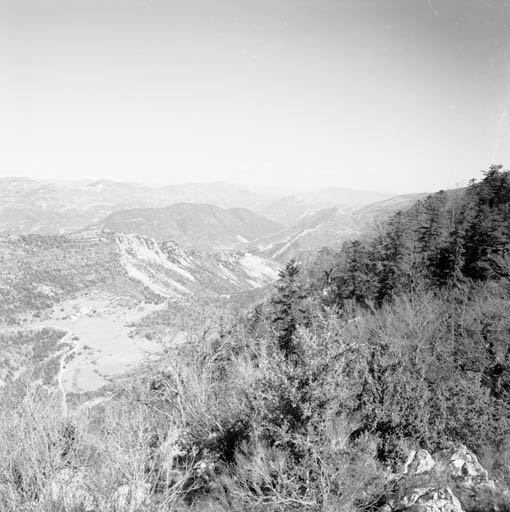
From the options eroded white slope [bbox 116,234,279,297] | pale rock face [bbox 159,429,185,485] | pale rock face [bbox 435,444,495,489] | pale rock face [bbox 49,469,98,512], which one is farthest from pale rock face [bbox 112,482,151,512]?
eroded white slope [bbox 116,234,279,297]

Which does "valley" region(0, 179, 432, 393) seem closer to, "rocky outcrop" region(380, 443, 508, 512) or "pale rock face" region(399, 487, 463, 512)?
"rocky outcrop" region(380, 443, 508, 512)

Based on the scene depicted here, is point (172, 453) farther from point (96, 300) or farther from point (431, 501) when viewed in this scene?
point (96, 300)

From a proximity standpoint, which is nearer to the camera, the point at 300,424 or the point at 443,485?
the point at 300,424

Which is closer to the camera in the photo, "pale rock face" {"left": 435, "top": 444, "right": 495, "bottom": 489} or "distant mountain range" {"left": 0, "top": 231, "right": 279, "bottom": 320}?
"pale rock face" {"left": 435, "top": 444, "right": 495, "bottom": 489}

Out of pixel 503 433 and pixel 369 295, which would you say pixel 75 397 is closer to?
pixel 369 295

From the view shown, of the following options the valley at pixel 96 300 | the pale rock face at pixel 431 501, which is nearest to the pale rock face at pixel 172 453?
the pale rock face at pixel 431 501

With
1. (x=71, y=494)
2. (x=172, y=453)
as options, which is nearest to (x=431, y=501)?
(x=71, y=494)

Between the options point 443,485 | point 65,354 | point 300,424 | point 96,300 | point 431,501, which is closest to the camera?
point 431,501
